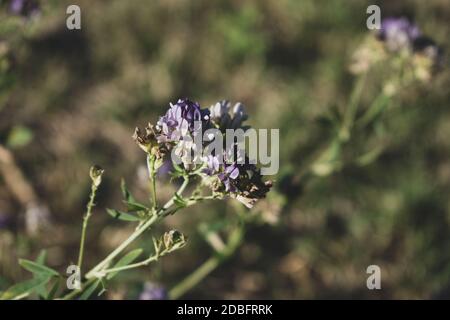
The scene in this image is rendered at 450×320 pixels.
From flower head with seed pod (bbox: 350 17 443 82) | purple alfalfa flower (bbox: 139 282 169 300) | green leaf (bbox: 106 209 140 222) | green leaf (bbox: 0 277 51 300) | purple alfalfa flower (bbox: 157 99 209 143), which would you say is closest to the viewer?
purple alfalfa flower (bbox: 157 99 209 143)

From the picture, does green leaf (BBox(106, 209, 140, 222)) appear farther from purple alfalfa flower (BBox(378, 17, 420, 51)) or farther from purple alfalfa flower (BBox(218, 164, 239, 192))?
purple alfalfa flower (BBox(378, 17, 420, 51))

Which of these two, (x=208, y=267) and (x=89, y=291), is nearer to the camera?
(x=89, y=291)

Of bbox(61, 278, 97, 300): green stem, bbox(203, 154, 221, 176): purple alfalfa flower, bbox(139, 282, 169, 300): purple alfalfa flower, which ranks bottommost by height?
bbox(61, 278, 97, 300): green stem

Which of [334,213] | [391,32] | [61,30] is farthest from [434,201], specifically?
[61,30]

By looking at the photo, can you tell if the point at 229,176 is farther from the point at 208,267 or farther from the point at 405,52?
the point at 405,52

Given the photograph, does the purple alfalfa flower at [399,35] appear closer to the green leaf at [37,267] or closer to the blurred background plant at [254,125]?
the blurred background plant at [254,125]

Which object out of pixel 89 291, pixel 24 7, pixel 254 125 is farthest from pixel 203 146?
pixel 254 125

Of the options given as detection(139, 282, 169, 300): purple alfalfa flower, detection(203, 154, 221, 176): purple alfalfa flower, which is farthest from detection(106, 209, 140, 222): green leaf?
detection(139, 282, 169, 300): purple alfalfa flower
